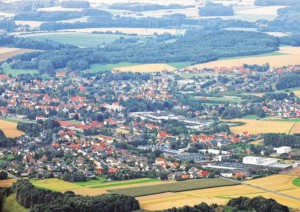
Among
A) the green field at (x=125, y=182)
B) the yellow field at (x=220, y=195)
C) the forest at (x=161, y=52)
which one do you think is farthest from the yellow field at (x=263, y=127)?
the forest at (x=161, y=52)

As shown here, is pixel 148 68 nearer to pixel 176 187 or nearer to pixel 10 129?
pixel 10 129

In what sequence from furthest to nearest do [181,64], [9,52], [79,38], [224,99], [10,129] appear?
[79,38], [9,52], [181,64], [224,99], [10,129]

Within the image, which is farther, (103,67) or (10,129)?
(103,67)

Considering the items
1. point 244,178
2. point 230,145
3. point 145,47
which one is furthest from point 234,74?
point 244,178

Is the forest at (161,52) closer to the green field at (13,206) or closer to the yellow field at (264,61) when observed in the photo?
the yellow field at (264,61)

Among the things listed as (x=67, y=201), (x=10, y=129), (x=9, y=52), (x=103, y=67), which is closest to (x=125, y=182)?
(x=67, y=201)

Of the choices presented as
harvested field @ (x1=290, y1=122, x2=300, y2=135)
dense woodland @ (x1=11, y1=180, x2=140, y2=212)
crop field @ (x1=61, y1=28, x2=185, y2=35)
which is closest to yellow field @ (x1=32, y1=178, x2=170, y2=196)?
dense woodland @ (x1=11, y1=180, x2=140, y2=212)
